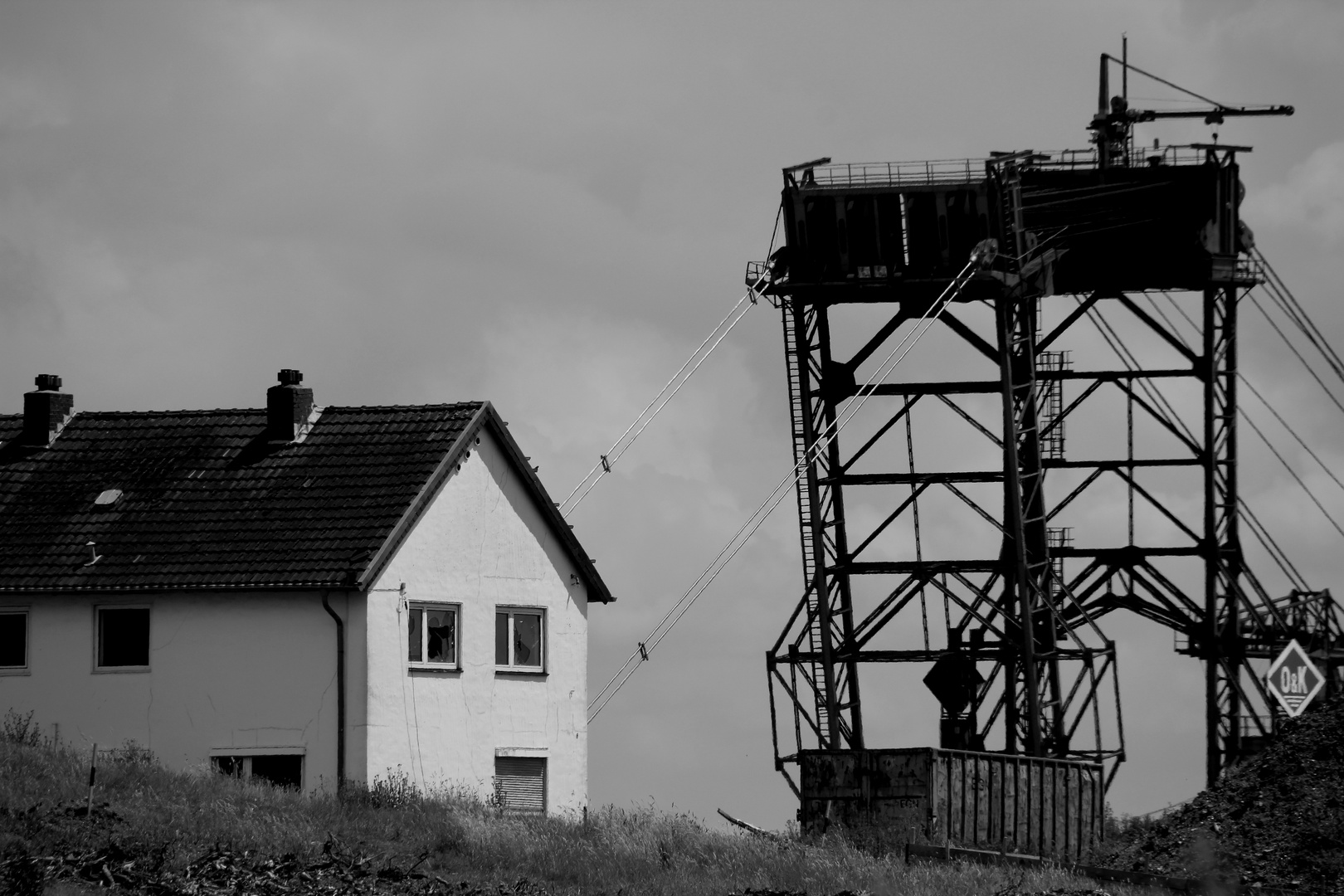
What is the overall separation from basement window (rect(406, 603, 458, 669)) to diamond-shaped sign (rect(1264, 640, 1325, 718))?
16.5m

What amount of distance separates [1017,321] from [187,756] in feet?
64.5

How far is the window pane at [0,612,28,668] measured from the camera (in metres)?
40.4

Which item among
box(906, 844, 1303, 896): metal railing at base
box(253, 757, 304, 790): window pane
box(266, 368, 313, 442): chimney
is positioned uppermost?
box(266, 368, 313, 442): chimney

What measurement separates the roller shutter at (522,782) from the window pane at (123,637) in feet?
22.0

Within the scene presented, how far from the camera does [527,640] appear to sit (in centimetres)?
Answer: 4259

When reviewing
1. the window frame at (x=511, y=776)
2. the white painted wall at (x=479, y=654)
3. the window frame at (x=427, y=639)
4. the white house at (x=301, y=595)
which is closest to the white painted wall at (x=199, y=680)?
the white house at (x=301, y=595)

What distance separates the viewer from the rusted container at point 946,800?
38188 millimetres

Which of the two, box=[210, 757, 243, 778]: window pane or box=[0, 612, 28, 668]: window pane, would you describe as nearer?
box=[210, 757, 243, 778]: window pane

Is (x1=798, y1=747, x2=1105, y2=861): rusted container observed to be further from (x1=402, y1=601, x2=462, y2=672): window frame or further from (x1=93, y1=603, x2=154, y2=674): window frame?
(x1=93, y1=603, x2=154, y2=674): window frame

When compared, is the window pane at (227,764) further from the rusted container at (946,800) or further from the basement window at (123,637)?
the rusted container at (946,800)

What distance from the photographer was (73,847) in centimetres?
3022

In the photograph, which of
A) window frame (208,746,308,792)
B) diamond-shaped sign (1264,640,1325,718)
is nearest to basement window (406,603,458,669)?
window frame (208,746,308,792)

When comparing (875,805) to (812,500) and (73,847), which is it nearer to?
(812,500)


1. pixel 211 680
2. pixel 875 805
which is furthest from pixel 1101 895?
pixel 211 680
